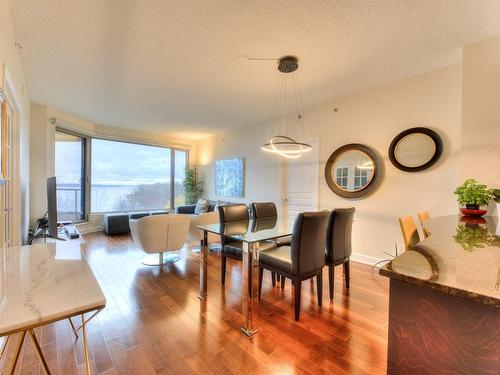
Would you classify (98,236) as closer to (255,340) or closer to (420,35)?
(255,340)

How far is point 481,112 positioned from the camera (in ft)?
7.64

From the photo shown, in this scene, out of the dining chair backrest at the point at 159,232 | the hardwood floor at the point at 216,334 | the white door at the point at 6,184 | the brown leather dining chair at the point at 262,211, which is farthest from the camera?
the brown leather dining chair at the point at 262,211

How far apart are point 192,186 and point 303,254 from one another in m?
5.35

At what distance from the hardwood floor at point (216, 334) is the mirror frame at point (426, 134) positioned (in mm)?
1565

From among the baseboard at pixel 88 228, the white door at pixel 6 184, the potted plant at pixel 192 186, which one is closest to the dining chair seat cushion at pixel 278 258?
the white door at pixel 6 184

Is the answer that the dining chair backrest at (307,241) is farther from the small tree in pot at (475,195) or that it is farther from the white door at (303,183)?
the white door at (303,183)

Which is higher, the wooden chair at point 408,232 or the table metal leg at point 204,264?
the wooden chair at point 408,232

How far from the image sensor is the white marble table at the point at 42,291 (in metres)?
0.67

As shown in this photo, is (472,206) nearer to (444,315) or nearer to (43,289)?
(444,315)

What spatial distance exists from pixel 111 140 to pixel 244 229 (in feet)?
16.3

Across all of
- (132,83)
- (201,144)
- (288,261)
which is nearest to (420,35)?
(288,261)

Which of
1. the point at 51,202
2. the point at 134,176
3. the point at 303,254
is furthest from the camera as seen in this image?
the point at 134,176

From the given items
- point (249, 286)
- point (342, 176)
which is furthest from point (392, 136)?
point (249, 286)

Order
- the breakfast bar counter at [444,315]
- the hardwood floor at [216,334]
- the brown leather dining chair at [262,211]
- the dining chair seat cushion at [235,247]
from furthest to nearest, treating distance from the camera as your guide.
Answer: the brown leather dining chair at [262,211] < the dining chair seat cushion at [235,247] < the hardwood floor at [216,334] < the breakfast bar counter at [444,315]
